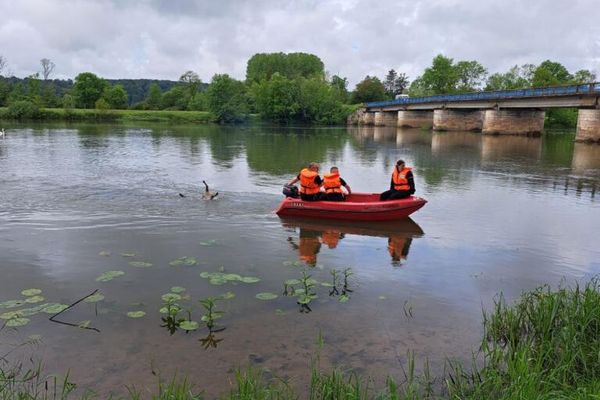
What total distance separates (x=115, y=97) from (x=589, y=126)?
287 ft

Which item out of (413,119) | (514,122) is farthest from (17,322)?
(413,119)

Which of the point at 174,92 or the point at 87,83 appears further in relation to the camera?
the point at 174,92

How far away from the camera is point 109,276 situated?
866cm

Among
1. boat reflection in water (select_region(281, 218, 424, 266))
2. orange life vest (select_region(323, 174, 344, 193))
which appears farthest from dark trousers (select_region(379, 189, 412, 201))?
orange life vest (select_region(323, 174, 344, 193))

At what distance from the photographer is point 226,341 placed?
6.53 m

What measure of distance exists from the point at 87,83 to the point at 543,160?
92.3 m

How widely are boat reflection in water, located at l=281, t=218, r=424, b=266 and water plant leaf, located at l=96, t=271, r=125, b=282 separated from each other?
350 cm

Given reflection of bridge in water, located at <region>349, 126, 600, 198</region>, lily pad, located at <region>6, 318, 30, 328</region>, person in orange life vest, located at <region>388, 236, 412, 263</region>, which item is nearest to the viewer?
lily pad, located at <region>6, 318, 30, 328</region>

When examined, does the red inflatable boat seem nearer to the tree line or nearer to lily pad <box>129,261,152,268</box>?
lily pad <box>129,261,152,268</box>

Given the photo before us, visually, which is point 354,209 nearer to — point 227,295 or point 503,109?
point 227,295

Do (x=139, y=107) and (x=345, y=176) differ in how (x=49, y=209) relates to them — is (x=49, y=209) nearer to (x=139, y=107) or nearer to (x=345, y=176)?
(x=345, y=176)

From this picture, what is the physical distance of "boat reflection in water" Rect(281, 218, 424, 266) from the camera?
11.0 metres

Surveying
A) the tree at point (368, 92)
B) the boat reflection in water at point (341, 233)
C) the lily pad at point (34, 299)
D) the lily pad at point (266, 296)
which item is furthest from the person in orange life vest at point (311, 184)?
the tree at point (368, 92)

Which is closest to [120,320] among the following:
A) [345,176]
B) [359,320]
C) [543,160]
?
[359,320]
